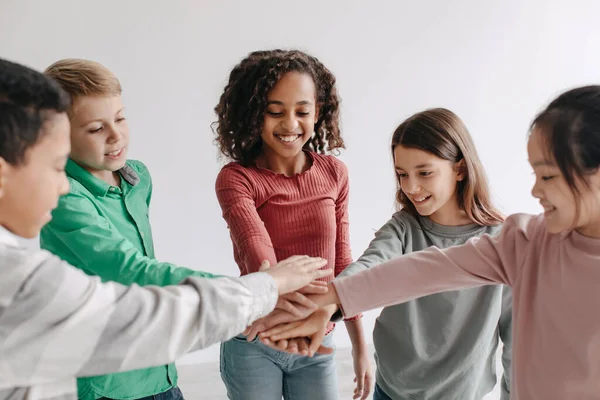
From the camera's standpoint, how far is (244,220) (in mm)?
1251

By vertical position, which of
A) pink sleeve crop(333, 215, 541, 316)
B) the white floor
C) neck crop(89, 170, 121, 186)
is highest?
neck crop(89, 170, 121, 186)

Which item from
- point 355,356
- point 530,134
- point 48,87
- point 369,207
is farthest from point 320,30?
point 48,87

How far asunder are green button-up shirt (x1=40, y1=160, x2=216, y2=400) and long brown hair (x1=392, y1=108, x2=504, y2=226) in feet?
1.78

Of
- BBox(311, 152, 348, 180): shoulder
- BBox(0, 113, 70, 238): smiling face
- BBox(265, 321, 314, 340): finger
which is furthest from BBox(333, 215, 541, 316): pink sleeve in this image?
BBox(0, 113, 70, 238): smiling face

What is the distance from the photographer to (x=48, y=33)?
245cm

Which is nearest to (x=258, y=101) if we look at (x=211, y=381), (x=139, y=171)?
(x=139, y=171)

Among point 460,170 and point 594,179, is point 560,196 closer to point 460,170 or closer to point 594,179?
point 594,179

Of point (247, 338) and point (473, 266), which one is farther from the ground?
point (473, 266)

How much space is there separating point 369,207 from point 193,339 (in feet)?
7.30

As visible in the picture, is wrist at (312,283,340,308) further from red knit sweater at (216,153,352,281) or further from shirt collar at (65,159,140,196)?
shirt collar at (65,159,140,196)

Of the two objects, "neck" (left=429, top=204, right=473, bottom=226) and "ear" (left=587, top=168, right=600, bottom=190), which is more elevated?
"ear" (left=587, top=168, right=600, bottom=190)

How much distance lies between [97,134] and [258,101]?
0.33 meters

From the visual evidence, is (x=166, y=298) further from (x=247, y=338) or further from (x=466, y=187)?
(x=466, y=187)

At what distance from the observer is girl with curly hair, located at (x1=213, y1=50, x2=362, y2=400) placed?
1.29 metres
